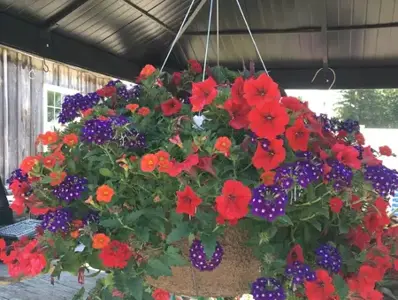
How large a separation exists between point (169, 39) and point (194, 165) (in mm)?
2888

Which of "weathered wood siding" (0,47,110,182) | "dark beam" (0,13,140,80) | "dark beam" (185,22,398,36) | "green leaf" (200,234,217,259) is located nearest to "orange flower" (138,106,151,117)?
"green leaf" (200,234,217,259)

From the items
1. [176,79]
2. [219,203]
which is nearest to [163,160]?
[219,203]

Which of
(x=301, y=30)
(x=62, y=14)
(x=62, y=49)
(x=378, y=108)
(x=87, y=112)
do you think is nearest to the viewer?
(x=87, y=112)

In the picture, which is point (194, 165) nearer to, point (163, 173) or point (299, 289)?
point (163, 173)

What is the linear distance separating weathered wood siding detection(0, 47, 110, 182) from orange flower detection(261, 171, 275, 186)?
3.80 meters

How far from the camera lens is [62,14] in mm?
2553

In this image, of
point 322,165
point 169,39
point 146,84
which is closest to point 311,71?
point 169,39

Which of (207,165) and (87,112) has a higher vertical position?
(87,112)

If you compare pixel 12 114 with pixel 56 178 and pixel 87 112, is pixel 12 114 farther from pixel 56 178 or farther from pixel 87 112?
pixel 56 178

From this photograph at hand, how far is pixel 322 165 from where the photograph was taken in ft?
2.52

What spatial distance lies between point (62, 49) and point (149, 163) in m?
2.14

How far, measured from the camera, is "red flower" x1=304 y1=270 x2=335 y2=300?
2.32 ft

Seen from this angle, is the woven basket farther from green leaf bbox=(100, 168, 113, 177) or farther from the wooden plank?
the wooden plank

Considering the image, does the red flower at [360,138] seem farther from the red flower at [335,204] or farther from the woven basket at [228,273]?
the woven basket at [228,273]
